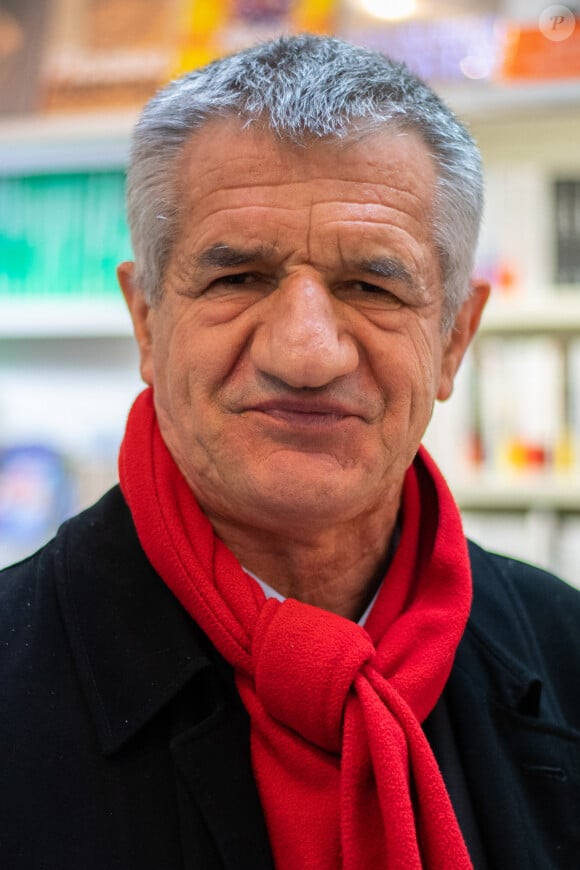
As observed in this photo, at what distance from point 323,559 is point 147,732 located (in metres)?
0.30

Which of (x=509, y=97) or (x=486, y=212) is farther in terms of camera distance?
(x=486, y=212)

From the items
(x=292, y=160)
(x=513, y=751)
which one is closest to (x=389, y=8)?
(x=292, y=160)

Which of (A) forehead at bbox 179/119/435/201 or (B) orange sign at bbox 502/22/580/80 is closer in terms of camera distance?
(A) forehead at bbox 179/119/435/201

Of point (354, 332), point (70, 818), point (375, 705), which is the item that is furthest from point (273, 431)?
point (70, 818)

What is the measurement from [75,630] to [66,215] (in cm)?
199

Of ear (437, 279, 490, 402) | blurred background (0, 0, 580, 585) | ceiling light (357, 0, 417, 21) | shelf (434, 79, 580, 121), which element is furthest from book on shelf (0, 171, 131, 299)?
ear (437, 279, 490, 402)

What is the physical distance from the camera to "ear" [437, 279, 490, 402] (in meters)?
1.21

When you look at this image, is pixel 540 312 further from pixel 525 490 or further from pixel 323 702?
pixel 323 702

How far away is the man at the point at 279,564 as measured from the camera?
914 mm

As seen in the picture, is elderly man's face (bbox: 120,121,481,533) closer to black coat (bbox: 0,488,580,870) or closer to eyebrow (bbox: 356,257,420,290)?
eyebrow (bbox: 356,257,420,290)

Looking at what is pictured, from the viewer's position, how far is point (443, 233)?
108 cm

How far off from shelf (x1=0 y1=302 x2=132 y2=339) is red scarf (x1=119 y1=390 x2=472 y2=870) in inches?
62.3

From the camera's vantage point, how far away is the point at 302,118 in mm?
985

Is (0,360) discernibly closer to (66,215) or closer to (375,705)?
(66,215)
